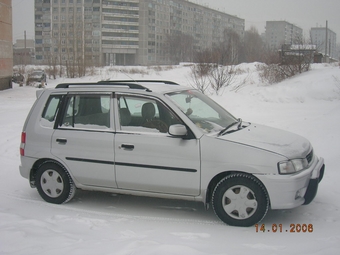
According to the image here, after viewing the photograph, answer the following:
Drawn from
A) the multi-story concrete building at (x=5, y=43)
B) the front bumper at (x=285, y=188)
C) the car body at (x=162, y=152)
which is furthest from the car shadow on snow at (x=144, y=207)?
the multi-story concrete building at (x=5, y=43)

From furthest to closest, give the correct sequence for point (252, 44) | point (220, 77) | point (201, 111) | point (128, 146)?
point (252, 44) → point (220, 77) → point (201, 111) → point (128, 146)

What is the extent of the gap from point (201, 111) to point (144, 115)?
0.81 m

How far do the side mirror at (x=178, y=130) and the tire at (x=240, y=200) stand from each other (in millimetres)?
749

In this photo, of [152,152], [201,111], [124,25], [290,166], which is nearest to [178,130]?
[152,152]

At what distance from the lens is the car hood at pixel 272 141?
5.19 m

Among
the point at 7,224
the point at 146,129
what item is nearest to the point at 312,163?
the point at 146,129

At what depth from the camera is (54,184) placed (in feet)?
20.7

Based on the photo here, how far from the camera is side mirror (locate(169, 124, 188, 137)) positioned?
17.5 ft

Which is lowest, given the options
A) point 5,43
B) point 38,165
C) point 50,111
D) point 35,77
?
point 38,165

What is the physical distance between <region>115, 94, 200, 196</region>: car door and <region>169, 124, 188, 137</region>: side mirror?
115 millimetres

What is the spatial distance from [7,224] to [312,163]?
152 inches

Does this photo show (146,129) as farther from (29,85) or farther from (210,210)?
(29,85)

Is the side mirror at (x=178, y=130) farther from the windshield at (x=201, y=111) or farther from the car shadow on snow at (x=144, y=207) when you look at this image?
the car shadow on snow at (x=144, y=207)

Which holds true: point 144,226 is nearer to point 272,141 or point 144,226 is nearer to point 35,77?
point 272,141
